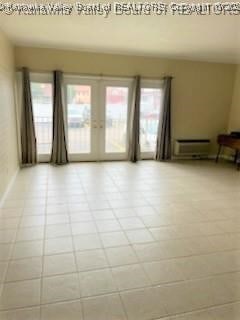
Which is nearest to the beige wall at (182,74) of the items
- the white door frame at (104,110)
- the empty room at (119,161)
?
the empty room at (119,161)

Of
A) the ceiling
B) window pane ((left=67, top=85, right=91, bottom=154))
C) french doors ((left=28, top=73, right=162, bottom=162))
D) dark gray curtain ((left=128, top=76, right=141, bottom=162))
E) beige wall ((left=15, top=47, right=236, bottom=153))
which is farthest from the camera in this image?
dark gray curtain ((left=128, top=76, right=141, bottom=162))

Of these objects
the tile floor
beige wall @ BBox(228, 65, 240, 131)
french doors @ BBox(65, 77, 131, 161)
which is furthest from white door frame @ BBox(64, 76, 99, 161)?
beige wall @ BBox(228, 65, 240, 131)

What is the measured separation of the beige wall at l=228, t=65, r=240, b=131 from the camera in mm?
6129

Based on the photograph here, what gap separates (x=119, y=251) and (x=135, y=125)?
3781 mm

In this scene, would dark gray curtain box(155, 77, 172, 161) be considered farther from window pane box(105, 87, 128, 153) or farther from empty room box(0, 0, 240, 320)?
window pane box(105, 87, 128, 153)

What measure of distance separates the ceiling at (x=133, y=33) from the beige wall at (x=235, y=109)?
0.98 meters

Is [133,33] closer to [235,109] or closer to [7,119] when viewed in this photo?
[7,119]

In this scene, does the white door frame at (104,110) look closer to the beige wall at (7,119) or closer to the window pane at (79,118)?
the window pane at (79,118)

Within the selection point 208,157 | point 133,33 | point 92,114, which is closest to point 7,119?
point 92,114

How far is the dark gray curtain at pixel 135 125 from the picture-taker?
18.3 feet

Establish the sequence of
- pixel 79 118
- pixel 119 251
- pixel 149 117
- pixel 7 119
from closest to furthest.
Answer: pixel 119 251 → pixel 7 119 → pixel 79 118 → pixel 149 117

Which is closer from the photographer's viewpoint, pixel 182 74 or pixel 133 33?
pixel 133 33

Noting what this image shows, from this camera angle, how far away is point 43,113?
5324 mm

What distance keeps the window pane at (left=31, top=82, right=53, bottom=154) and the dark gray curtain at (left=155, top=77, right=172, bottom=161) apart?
2564 mm
